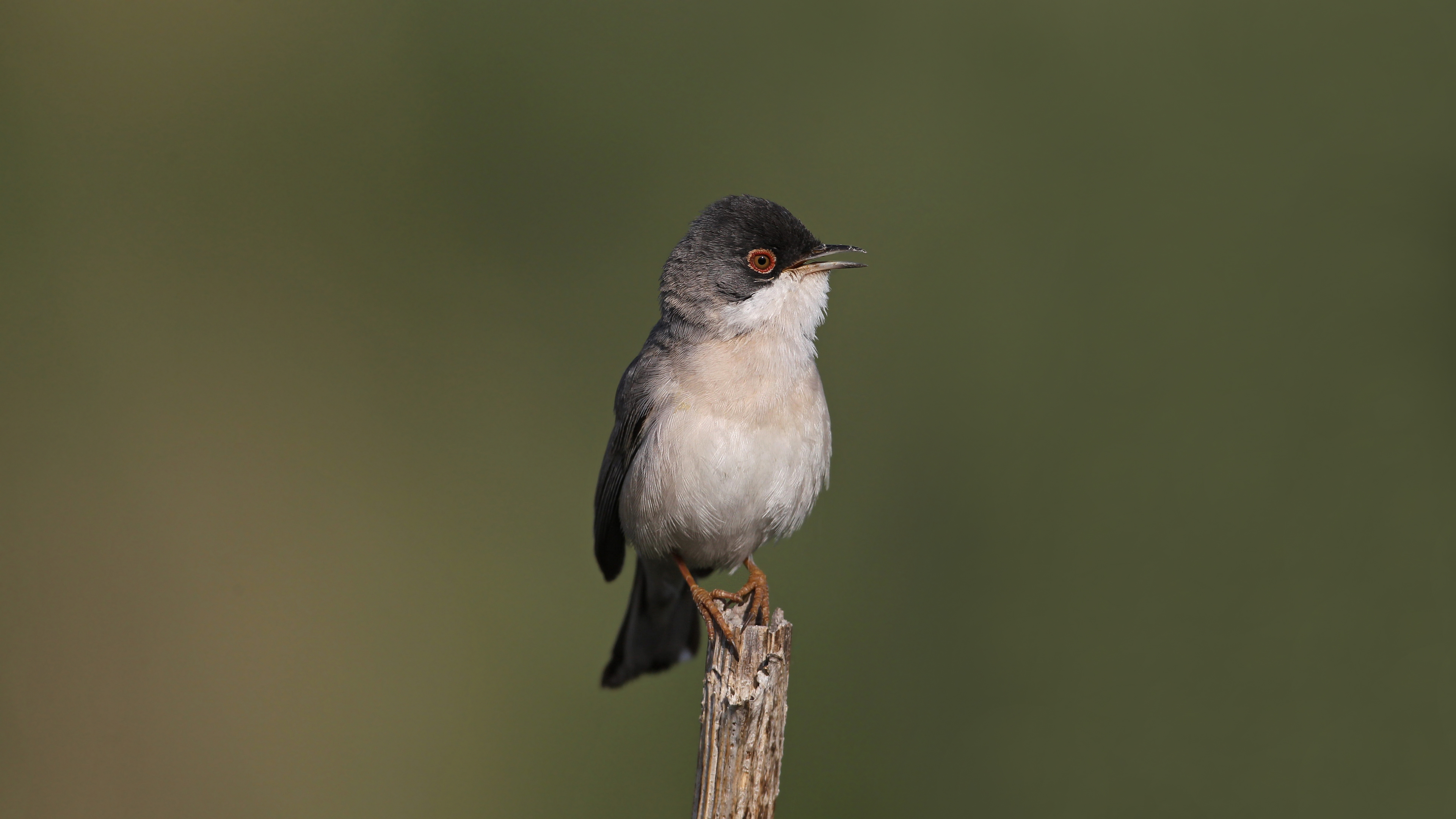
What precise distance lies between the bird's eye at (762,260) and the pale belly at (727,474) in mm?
552

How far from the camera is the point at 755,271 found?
4441mm

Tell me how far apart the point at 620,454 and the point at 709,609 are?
3.23 feet

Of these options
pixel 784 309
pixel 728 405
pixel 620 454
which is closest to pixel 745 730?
pixel 728 405

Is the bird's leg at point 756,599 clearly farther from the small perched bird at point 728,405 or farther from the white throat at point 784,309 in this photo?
the white throat at point 784,309

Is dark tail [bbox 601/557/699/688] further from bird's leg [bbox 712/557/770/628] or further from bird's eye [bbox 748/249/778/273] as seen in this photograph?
bird's eye [bbox 748/249/778/273]

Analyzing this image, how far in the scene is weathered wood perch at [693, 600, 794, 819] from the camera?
10.4ft

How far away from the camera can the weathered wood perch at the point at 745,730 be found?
318cm

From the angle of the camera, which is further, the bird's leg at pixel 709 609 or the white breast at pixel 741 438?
the white breast at pixel 741 438

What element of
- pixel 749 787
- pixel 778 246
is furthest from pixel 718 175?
pixel 749 787

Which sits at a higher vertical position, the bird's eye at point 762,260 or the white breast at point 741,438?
the bird's eye at point 762,260

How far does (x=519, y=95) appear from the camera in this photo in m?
8.23

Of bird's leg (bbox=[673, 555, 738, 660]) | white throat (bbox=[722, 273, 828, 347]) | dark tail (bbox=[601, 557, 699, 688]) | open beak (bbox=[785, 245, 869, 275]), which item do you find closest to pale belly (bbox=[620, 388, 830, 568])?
bird's leg (bbox=[673, 555, 738, 660])

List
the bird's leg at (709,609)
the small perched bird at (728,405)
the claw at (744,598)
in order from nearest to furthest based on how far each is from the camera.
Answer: the bird's leg at (709,609)
the claw at (744,598)
the small perched bird at (728,405)

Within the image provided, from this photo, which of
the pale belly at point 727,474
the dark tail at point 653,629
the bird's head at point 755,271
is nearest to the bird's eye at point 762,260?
the bird's head at point 755,271
